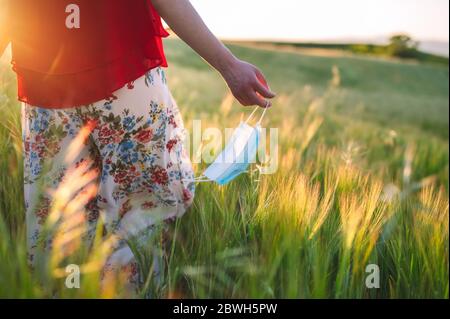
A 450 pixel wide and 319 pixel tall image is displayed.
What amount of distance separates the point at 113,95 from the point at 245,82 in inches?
12.0

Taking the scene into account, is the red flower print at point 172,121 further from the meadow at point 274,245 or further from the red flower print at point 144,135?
the meadow at point 274,245

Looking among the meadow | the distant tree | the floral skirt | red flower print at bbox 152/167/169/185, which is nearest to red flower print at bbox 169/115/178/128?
the floral skirt

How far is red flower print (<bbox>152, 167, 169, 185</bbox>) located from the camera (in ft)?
4.38

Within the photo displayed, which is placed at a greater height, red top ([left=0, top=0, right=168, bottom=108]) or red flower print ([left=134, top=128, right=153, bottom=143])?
red top ([left=0, top=0, right=168, bottom=108])

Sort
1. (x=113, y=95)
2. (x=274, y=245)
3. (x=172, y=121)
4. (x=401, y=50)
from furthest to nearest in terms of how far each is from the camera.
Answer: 1. (x=401, y=50)
2. (x=172, y=121)
3. (x=113, y=95)
4. (x=274, y=245)

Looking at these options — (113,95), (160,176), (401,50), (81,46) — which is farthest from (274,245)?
(401,50)

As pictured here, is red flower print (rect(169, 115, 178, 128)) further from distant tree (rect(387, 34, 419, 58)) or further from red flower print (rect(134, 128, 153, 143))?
distant tree (rect(387, 34, 419, 58))

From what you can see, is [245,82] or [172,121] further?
[172,121]

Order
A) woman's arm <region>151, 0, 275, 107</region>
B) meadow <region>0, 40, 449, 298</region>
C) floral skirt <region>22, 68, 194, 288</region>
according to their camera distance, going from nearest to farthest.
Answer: meadow <region>0, 40, 449, 298</region> → woman's arm <region>151, 0, 275, 107</region> → floral skirt <region>22, 68, 194, 288</region>

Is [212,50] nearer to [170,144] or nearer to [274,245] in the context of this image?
[170,144]

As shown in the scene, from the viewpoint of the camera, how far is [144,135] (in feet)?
4.22

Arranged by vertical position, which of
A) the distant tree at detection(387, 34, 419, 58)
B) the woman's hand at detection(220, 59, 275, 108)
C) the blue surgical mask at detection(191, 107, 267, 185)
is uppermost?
the distant tree at detection(387, 34, 419, 58)

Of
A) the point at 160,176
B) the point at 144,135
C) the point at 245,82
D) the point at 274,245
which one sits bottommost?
the point at 274,245
